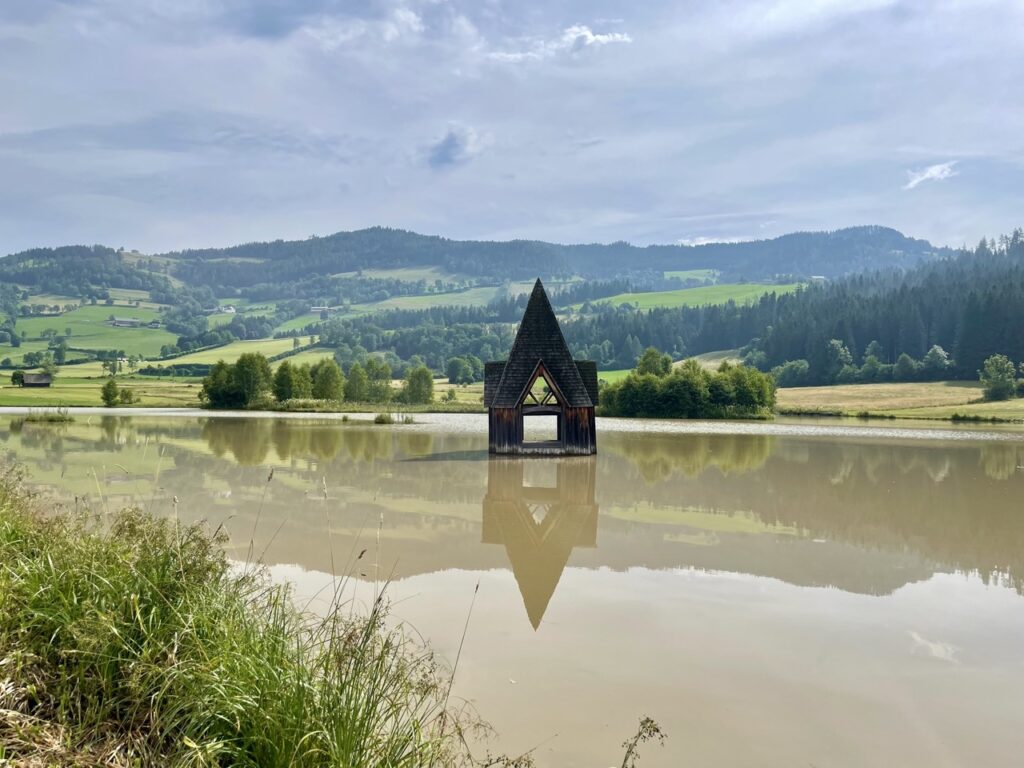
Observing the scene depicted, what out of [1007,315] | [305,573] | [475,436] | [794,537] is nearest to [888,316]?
[1007,315]

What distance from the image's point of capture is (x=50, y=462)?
22.0m

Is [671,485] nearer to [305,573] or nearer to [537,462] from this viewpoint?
[537,462]

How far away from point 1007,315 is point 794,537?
98.6 metres

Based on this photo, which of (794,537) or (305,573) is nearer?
(305,573)

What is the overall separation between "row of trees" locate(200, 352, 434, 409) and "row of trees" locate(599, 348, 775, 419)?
71.3 feet

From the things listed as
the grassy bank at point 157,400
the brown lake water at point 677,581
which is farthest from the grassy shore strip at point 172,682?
the grassy bank at point 157,400

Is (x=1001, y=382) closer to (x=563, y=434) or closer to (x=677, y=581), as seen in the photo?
(x=563, y=434)

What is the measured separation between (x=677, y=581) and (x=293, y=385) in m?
58.1

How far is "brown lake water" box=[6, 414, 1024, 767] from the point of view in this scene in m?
6.27

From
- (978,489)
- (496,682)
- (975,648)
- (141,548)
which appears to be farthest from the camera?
(978,489)

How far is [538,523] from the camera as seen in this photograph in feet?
48.4

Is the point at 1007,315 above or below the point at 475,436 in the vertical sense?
above

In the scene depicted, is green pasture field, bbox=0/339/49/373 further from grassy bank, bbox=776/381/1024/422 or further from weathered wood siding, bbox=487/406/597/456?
weathered wood siding, bbox=487/406/597/456

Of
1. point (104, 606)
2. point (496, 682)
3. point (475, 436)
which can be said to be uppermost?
point (104, 606)
